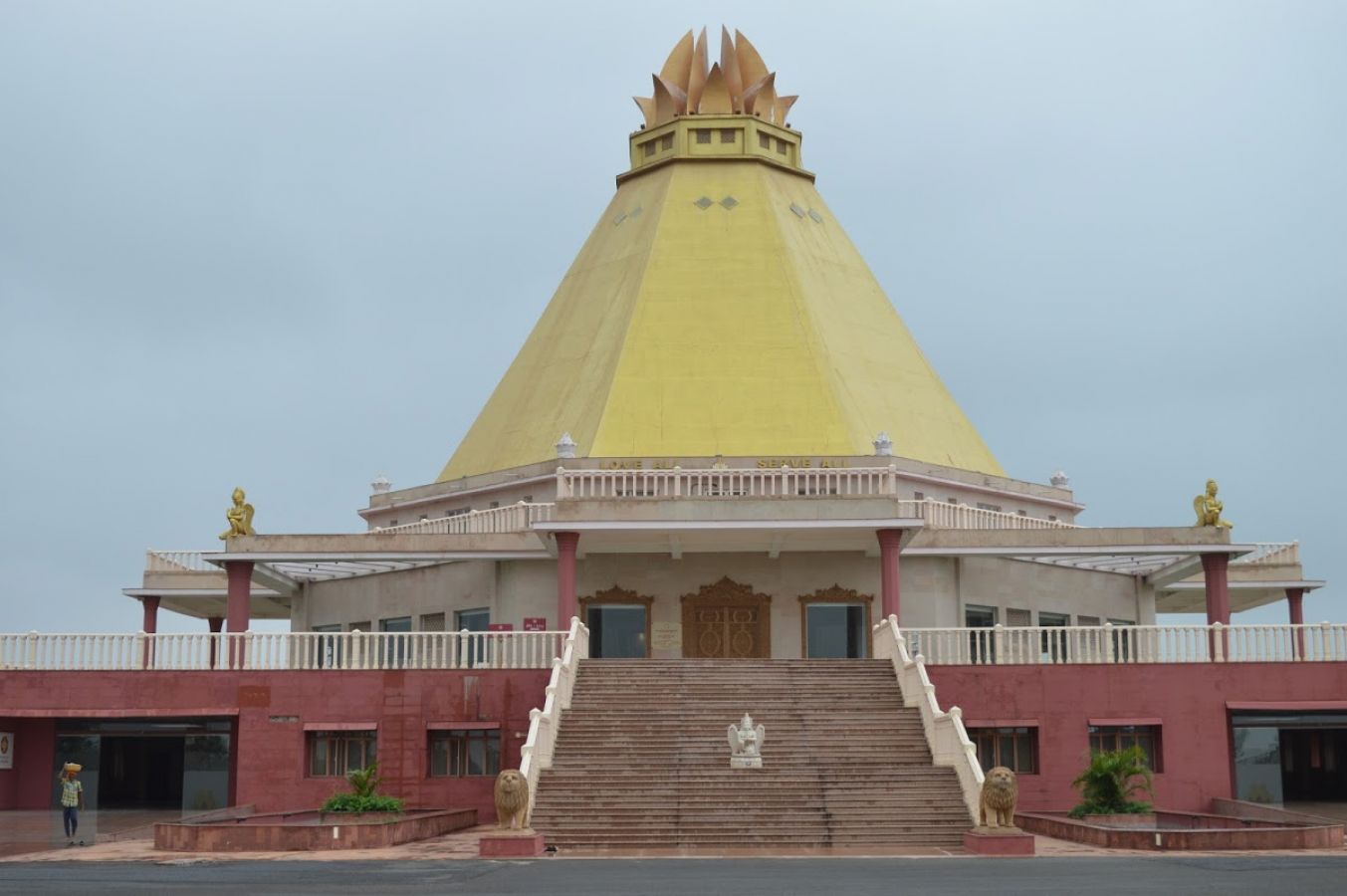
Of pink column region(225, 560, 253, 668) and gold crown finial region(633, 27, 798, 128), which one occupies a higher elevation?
gold crown finial region(633, 27, 798, 128)

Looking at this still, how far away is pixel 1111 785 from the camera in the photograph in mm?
27938

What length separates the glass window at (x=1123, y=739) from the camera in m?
31.1

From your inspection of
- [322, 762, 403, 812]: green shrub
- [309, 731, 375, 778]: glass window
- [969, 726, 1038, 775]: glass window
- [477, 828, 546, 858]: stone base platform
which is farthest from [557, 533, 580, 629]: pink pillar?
[477, 828, 546, 858]: stone base platform

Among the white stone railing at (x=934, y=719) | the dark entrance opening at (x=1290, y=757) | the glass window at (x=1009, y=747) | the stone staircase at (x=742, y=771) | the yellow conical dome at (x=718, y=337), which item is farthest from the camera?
the yellow conical dome at (x=718, y=337)


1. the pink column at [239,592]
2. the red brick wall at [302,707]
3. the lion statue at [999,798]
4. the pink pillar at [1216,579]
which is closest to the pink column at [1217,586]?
the pink pillar at [1216,579]

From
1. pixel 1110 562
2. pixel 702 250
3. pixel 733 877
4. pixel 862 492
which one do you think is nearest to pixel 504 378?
pixel 702 250

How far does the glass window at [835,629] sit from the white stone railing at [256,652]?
6738 millimetres

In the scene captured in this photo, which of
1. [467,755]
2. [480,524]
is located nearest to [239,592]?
[480,524]

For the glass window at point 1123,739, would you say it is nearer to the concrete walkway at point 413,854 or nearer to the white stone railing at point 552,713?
the concrete walkway at point 413,854

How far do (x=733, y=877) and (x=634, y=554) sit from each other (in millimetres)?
17029

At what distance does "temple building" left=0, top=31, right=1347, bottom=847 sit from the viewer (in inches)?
1227

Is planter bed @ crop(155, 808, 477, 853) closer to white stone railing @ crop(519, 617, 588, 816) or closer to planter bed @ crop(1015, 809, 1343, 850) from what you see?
white stone railing @ crop(519, 617, 588, 816)

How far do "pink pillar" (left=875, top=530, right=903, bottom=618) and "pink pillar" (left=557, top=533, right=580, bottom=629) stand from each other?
19.5 ft

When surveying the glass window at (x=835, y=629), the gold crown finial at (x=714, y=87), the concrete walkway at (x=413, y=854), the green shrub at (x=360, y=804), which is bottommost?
the concrete walkway at (x=413, y=854)
